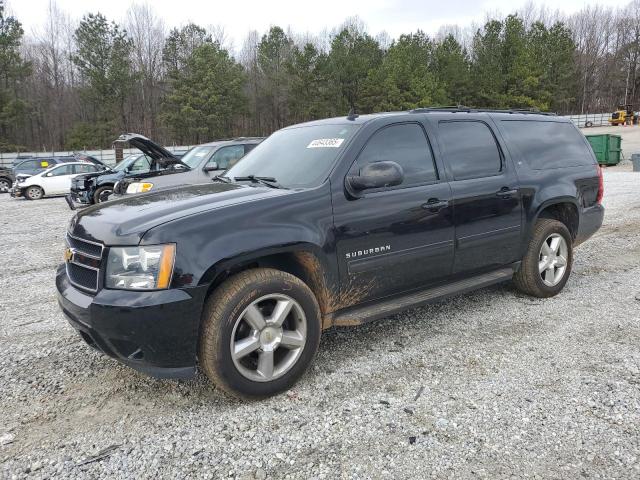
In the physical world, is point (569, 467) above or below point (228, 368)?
below

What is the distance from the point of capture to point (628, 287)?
5160 millimetres

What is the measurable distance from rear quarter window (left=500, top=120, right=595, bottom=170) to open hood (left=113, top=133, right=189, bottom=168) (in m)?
6.37

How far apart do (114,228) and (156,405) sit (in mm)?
1137

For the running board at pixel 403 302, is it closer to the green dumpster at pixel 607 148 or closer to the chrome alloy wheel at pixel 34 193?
the chrome alloy wheel at pixel 34 193

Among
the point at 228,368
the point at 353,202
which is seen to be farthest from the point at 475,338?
the point at 228,368

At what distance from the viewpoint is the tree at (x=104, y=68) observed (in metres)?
48.7

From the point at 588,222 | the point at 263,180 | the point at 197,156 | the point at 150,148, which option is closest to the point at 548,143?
the point at 588,222

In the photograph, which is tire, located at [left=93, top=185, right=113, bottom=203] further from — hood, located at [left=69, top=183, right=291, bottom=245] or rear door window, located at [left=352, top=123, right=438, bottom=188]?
rear door window, located at [left=352, top=123, right=438, bottom=188]

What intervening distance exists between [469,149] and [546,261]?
1489 millimetres

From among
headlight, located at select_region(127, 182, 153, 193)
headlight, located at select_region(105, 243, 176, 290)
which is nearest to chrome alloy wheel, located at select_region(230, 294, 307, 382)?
headlight, located at select_region(105, 243, 176, 290)

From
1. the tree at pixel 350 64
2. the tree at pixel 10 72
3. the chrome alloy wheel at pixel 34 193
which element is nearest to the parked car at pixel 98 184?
the chrome alloy wheel at pixel 34 193

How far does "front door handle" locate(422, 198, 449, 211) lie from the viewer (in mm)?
3766

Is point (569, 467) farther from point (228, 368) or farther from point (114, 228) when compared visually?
point (114, 228)

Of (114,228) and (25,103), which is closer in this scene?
(114,228)
